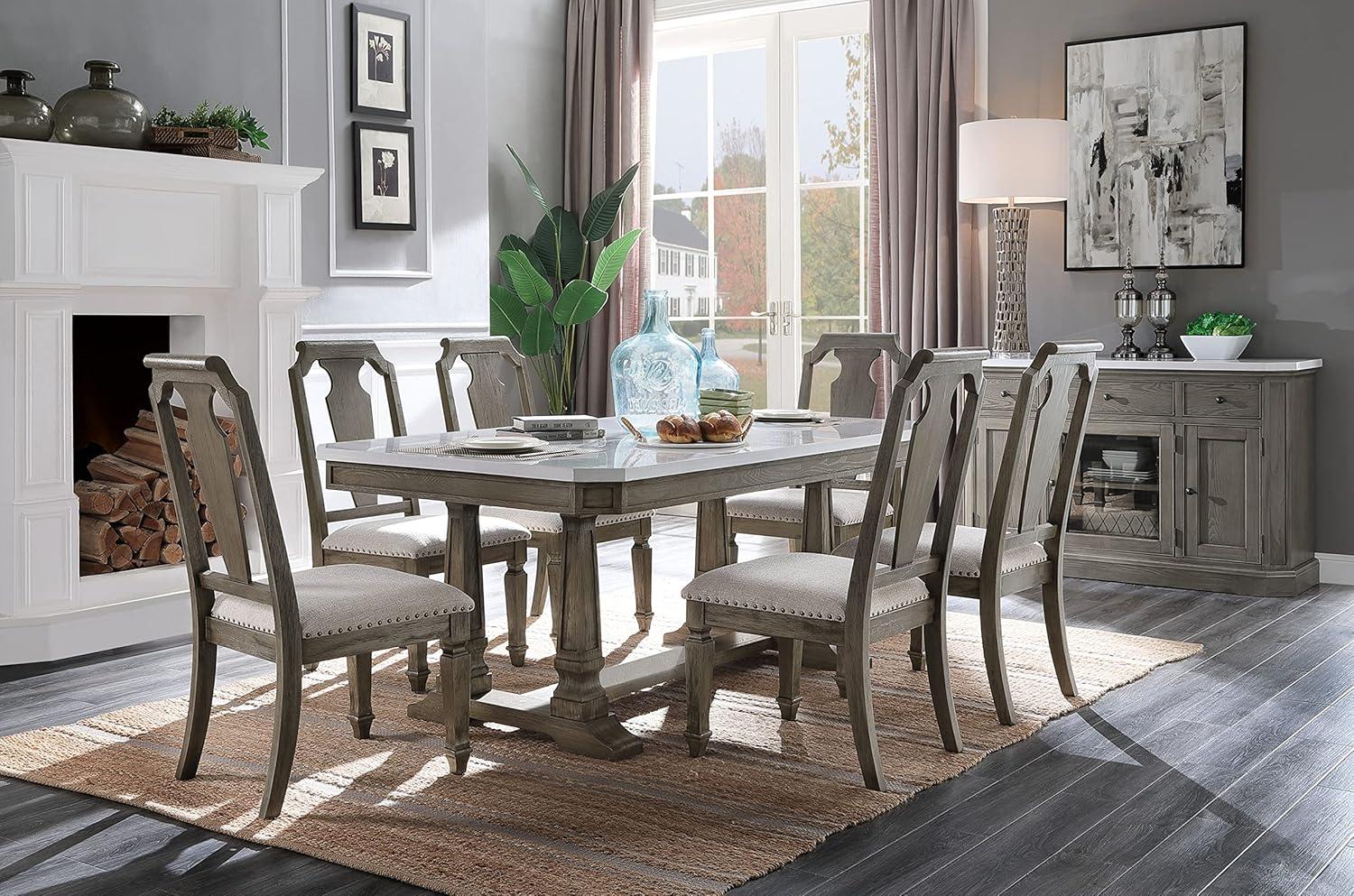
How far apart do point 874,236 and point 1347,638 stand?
2835 millimetres

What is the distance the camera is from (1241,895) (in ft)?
8.17

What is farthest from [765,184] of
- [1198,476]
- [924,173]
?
[1198,476]

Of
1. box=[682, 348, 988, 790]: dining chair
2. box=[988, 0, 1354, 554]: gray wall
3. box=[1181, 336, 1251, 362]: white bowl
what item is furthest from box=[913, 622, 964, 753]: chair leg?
box=[988, 0, 1354, 554]: gray wall

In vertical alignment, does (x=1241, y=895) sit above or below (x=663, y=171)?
below

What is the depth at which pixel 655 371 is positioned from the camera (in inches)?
150

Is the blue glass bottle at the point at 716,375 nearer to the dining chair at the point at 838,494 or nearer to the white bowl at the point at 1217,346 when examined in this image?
the dining chair at the point at 838,494

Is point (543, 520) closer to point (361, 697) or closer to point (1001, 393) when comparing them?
point (361, 697)

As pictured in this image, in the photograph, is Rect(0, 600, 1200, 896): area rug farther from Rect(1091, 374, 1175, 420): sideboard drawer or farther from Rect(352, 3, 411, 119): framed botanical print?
Rect(352, 3, 411, 119): framed botanical print

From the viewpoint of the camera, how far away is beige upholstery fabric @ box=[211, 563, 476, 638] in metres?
2.84

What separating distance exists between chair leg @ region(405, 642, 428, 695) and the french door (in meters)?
3.47

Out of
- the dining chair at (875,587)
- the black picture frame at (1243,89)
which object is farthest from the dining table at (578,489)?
the black picture frame at (1243,89)

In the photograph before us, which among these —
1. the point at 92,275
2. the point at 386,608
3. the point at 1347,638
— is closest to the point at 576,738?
the point at 386,608

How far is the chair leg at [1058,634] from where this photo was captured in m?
3.77

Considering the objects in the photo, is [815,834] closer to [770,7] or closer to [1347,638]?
[1347,638]
